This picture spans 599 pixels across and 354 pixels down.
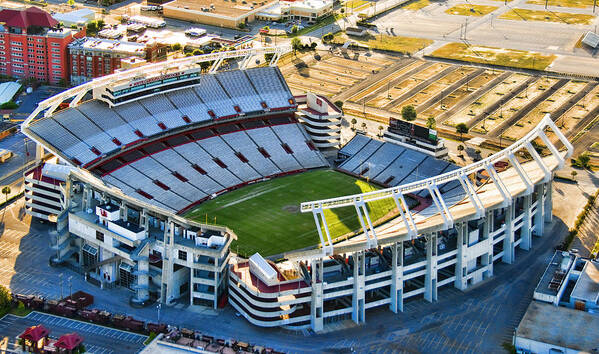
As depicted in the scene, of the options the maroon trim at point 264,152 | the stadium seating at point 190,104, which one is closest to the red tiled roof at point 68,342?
the stadium seating at point 190,104

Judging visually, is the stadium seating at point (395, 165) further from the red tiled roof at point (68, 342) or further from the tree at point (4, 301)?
the red tiled roof at point (68, 342)

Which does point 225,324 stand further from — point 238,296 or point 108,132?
point 108,132

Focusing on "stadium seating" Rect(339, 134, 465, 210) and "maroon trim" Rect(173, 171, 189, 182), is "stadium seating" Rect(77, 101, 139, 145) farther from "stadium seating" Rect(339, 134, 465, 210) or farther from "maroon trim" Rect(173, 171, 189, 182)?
"stadium seating" Rect(339, 134, 465, 210)

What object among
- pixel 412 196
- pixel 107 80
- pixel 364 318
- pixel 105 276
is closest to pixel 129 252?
pixel 105 276

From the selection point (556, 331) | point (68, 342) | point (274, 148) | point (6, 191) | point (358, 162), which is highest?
point (274, 148)

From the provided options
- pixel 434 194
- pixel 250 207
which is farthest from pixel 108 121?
pixel 434 194

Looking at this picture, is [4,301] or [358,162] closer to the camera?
[4,301]

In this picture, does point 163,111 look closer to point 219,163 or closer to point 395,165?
point 219,163
